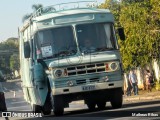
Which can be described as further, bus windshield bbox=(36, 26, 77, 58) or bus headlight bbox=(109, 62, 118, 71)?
bus windshield bbox=(36, 26, 77, 58)

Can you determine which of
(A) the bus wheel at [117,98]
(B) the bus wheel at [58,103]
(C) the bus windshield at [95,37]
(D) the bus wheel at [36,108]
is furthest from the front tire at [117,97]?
(D) the bus wheel at [36,108]

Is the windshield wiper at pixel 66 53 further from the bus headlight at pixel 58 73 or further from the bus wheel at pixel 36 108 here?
the bus wheel at pixel 36 108

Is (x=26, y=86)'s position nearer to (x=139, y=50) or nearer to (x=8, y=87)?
(x=139, y=50)

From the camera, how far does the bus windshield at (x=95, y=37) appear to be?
17.9 m

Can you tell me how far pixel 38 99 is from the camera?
61.6 ft

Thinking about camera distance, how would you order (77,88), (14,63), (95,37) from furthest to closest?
(14,63) → (95,37) → (77,88)

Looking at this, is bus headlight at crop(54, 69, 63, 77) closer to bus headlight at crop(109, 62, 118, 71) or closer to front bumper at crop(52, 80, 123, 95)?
front bumper at crop(52, 80, 123, 95)

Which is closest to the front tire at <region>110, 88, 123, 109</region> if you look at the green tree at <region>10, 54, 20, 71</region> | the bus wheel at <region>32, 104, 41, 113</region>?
the bus wheel at <region>32, 104, 41, 113</region>

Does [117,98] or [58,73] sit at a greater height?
[58,73]

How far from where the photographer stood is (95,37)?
1803 cm

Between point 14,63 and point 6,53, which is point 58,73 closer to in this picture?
point 14,63

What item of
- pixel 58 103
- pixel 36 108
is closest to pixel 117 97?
pixel 58 103

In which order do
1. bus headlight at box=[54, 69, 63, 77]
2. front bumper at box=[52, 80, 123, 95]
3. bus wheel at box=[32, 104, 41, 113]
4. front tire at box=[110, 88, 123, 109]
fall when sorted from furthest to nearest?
bus wheel at box=[32, 104, 41, 113] < front tire at box=[110, 88, 123, 109] < front bumper at box=[52, 80, 123, 95] < bus headlight at box=[54, 69, 63, 77]

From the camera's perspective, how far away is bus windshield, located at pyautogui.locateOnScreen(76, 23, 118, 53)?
17934 millimetres
